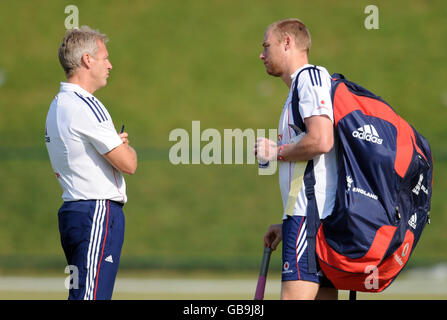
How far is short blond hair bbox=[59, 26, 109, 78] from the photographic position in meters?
4.65

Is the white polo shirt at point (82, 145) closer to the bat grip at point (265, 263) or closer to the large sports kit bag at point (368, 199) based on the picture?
the bat grip at point (265, 263)

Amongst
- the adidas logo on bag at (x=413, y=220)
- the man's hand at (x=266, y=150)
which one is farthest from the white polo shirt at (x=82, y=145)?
the adidas logo on bag at (x=413, y=220)

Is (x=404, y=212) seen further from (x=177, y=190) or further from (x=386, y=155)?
(x=177, y=190)

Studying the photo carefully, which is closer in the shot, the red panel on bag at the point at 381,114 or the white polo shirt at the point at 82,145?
the red panel on bag at the point at 381,114

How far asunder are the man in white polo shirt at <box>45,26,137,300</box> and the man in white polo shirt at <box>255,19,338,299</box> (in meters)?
0.96

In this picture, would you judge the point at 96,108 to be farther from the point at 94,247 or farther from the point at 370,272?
the point at 370,272

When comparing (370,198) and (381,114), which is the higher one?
(381,114)

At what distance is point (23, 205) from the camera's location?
1706 cm

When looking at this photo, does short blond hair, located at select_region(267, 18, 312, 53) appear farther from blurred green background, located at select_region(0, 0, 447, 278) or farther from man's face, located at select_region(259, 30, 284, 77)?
blurred green background, located at select_region(0, 0, 447, 278)

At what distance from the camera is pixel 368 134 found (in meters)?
4.17

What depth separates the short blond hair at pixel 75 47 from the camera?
15.3 ft

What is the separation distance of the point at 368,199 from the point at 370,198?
0.01 m

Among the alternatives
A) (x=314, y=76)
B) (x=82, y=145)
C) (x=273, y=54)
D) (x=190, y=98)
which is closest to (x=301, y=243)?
(x=314, y=76)
